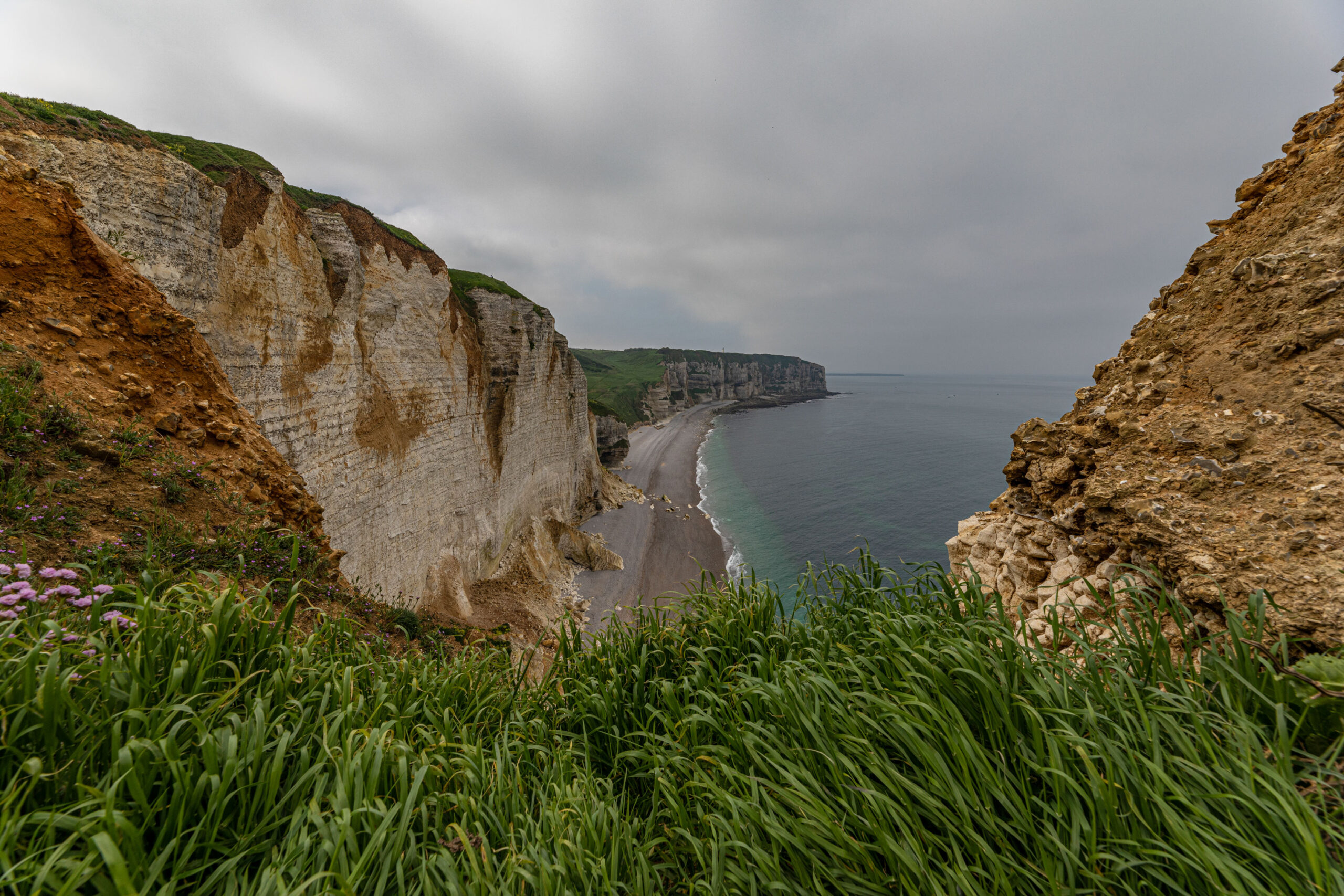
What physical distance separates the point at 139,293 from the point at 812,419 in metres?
96.2

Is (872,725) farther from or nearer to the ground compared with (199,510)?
nearer to the ground

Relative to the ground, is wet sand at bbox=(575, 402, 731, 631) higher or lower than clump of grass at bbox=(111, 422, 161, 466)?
lower

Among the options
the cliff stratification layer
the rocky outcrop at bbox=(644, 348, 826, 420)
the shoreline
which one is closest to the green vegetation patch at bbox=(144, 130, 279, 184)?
the cliff stratification layer

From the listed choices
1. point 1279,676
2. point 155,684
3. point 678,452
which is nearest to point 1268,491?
point 1279,676

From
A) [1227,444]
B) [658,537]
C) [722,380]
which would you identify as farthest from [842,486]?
[722,380]

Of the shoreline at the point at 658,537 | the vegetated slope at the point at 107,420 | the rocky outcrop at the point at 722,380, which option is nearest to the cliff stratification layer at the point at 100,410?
the vegetated slope at the point at 107,420

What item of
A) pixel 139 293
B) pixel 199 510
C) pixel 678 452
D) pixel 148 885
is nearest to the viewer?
pixel 148 885

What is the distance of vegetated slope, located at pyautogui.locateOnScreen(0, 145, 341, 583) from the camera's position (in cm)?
421

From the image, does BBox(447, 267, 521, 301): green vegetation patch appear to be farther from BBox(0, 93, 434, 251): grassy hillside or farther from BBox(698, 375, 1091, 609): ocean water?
BBox(698, 375, 1091, 609): ocean water

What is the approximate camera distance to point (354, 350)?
12.8 m

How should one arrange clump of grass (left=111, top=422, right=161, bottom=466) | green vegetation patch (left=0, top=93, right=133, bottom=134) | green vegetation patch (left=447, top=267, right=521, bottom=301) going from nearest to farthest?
clump of grass (left=111, top=422, right=161, bottom=466), green vegetation patch (left=0, top=93, right=133, bottom=134), green vegetation patch (left=447, top=267, right=521, bottom=301)

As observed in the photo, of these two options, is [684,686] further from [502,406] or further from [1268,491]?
[502,406]

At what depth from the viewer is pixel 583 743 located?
12.6ft

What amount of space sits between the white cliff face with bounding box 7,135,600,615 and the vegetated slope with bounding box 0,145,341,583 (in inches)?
95.6
